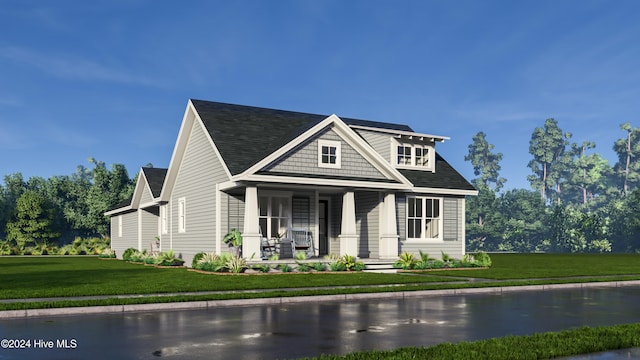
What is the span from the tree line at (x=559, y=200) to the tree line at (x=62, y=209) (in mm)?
50379

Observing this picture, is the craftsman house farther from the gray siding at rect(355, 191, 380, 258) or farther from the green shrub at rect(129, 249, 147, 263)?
the green shrub at rect(129, 249, 147, 263)

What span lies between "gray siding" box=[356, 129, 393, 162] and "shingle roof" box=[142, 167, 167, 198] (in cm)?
1268

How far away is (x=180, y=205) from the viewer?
3162 centimetres

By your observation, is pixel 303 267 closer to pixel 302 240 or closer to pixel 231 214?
pixel 302 240

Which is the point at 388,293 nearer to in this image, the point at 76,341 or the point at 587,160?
the point at 76,341

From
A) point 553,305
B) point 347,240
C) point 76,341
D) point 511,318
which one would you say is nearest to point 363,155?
point 347,240

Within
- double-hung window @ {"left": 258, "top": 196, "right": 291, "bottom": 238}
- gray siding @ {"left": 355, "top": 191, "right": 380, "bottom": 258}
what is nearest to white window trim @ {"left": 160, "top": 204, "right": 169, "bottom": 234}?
double-hung window @ {"left": 258, "top": 196, "right": 291, "bottom": 238}

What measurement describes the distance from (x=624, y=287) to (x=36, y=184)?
2887 inches

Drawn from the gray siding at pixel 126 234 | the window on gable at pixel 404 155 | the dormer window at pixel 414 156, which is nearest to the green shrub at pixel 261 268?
the dormer window at pixel 414 156

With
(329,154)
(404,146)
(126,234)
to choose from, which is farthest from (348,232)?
(126,234)

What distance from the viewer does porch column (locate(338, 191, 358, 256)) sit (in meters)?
26.2

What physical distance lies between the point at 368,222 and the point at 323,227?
91.5 inches

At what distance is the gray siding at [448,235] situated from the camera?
1197 inches

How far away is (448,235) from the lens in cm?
3161
